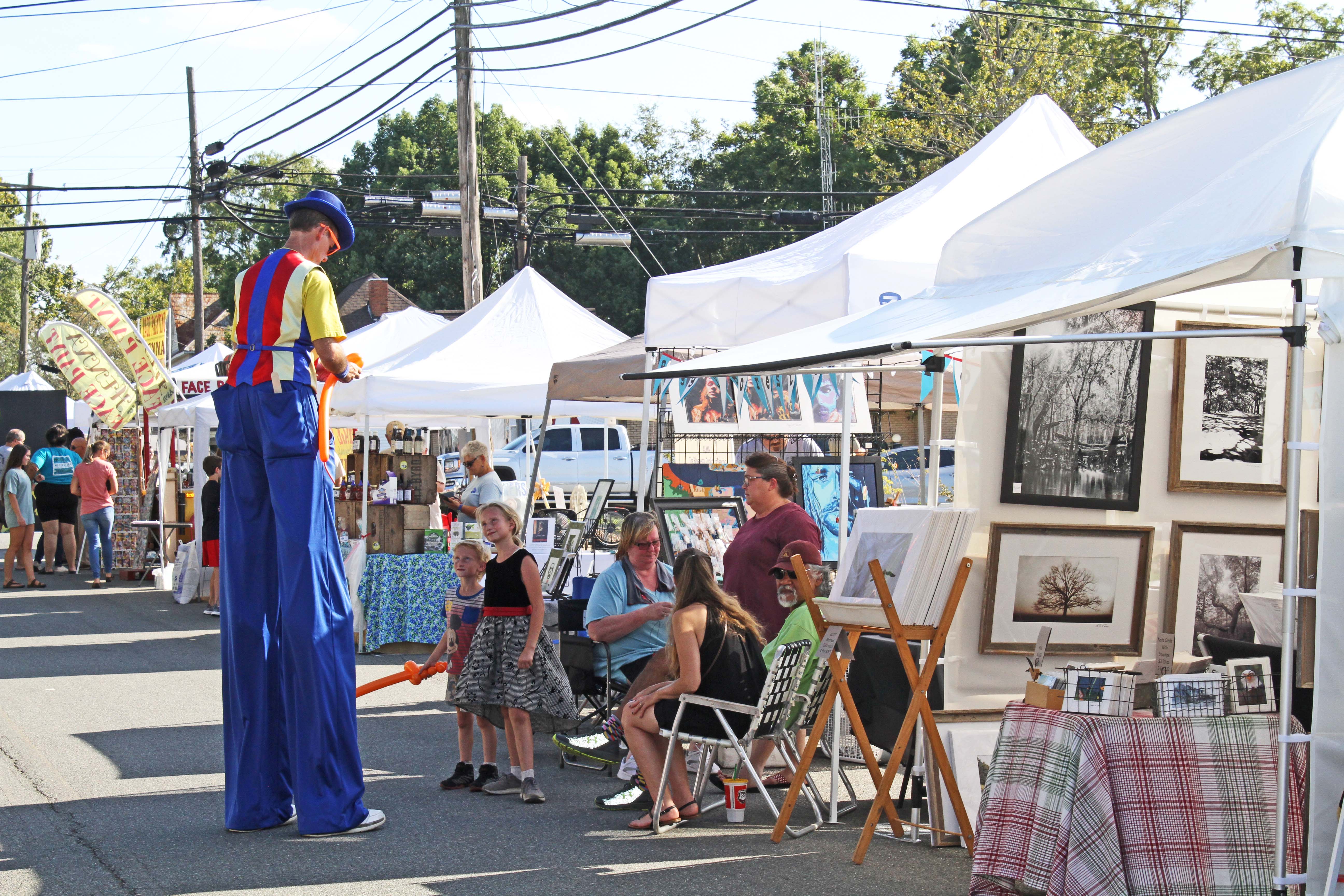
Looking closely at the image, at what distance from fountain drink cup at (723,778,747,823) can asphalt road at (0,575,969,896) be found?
7cm

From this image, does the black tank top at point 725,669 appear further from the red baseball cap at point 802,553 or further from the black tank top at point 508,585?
the black tank top at point 508,585

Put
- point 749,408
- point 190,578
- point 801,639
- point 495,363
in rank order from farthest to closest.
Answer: point 190,578
point 495,363
point 749,408
point 801,639

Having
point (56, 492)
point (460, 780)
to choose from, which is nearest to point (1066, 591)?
point (460, 780)

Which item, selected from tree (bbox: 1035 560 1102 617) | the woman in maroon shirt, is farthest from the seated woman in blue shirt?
tree (bbox: 1035 560 1102 617)

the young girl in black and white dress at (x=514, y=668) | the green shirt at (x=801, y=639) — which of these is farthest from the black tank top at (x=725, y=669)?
the young girl in black and white dress at (x=514, y=668)

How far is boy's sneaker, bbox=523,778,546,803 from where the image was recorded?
6.11 metres

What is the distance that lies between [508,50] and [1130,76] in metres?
16.8

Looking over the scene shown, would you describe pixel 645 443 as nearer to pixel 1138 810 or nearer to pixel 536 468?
pixel 536 468

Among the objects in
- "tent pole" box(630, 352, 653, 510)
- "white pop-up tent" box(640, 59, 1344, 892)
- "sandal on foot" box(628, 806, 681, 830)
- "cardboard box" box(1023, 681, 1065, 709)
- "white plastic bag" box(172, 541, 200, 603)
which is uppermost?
"white pop-up tent" box(640, 59, 1344, 892)

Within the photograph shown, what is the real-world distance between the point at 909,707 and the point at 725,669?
79cm

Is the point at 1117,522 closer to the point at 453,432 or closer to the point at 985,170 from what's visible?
the point at 985,170

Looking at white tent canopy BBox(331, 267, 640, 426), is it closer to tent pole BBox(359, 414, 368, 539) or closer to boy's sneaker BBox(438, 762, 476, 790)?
tent pole BBox(359, 414, 368, 539)

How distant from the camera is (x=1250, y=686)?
4.36m

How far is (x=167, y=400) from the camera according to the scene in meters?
16.5
